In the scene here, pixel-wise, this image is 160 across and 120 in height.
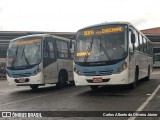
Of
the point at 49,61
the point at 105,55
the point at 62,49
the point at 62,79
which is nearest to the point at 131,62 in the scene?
the point at 105,55

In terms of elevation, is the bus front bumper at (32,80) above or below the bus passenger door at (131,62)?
below

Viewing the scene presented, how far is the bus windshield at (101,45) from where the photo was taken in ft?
41.8

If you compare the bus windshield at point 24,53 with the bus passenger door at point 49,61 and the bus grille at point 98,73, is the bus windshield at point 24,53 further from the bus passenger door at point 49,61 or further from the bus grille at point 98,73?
the bus grille at point 98,73

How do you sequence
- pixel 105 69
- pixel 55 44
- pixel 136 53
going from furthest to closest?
pixel 55 44 → pixel 136 53 → pixel 105 69

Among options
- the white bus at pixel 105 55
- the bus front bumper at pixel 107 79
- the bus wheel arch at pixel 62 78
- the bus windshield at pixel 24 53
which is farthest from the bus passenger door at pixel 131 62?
the bus wheel arch at pixel 62 78

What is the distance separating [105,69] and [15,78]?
528 centimetres

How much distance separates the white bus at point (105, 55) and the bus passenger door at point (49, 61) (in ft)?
8.84

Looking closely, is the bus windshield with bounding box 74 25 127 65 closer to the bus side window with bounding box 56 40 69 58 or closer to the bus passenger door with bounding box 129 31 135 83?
the bus passenger door with bounding box 129 31 135 83

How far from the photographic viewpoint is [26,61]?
15.6 m

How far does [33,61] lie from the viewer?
1546cm

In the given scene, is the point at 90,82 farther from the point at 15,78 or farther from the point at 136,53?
the point at 15,78

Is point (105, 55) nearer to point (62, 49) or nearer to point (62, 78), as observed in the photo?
point (62, 78)

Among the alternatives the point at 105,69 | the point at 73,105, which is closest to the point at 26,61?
the point at 105,69

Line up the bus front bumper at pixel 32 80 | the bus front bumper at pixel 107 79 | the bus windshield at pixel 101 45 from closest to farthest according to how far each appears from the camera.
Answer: the bus front bumper at pixel 107 79
the bus windshield at pixel 101 45
the bus front bumper at pixel 32 80
